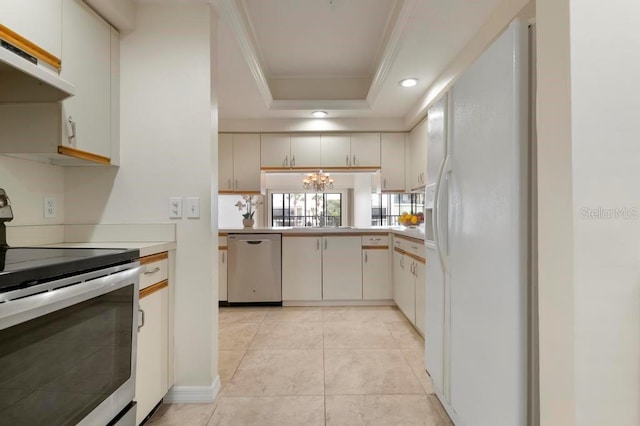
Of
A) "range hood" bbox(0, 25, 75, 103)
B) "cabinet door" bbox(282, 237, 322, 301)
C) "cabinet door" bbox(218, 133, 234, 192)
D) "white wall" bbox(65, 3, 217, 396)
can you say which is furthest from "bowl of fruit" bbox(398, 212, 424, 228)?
"range hood" bbox(0, 25, 75, 103)

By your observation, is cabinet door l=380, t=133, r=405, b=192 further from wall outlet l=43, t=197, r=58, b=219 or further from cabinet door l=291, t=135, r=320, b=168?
wall outlet l=43, t=197, r=58, b=219

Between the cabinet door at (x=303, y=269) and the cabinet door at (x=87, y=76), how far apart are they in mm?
2328

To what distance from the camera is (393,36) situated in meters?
2.42

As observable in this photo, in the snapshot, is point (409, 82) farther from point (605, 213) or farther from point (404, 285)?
point (605, 213)

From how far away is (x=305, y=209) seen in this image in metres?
4.79

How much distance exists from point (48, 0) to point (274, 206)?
338cm

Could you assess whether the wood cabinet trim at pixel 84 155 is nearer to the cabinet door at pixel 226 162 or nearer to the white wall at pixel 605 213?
the white wall at pixel 605 213

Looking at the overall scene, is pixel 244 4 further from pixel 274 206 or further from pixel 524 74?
pixel 274 206

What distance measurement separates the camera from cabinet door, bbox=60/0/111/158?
5.38ft

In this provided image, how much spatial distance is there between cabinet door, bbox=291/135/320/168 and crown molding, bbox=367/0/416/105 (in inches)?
36.3

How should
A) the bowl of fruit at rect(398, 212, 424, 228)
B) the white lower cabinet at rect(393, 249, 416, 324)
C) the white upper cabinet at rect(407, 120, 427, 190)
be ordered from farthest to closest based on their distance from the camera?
the bowl of fruit at rect(398, 212, 424, 228), the white upper cabinet at rect(407, 120, 427, 190), the white lower cabinet at rect(393, 249, 416, 324)

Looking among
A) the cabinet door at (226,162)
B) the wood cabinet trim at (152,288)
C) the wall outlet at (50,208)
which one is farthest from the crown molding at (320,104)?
the wood cabinet trim at (152,288)

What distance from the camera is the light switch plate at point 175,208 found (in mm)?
1959

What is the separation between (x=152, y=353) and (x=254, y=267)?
2.17 m
